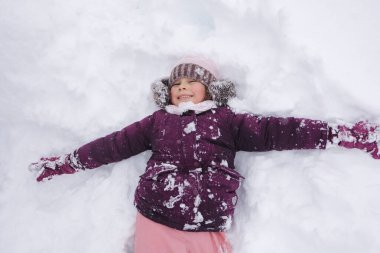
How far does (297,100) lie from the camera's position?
2117mm

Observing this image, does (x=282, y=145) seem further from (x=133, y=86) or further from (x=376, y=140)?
(x=133, y=86)

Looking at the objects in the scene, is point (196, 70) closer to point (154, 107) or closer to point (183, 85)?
point (183, 85)

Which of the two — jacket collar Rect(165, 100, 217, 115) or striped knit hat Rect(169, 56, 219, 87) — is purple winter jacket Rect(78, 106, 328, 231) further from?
striped knit hat Rect(169, 56, 219, 87)

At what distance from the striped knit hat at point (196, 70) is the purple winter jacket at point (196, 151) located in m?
0.22

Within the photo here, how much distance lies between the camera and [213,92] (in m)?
2.31

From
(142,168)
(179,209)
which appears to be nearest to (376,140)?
(179,209)

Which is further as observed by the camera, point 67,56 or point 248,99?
point 67,56

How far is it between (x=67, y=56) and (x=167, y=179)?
1162mm

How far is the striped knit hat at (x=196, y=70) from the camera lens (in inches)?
91.5

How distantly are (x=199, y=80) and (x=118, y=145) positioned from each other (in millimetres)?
640

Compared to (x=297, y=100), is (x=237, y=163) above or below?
below

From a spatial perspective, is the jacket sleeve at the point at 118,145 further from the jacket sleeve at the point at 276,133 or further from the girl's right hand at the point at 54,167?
the jacket sleeve at the point at 276,133

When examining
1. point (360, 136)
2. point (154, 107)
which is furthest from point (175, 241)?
point (360, 136)

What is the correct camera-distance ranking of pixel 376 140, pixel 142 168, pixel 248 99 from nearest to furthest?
pixel 376 140, pixel 248 99, pixel 142 168
